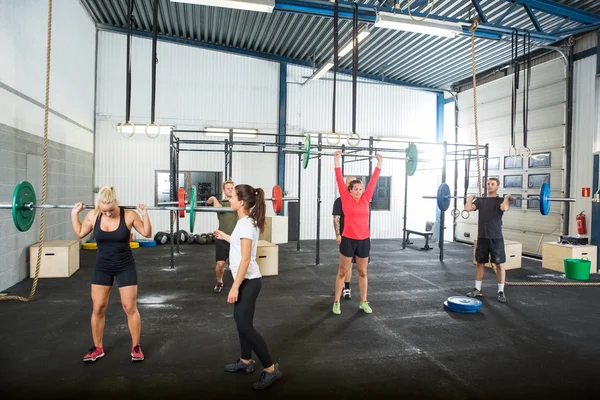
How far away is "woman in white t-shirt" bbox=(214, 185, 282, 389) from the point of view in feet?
6.55

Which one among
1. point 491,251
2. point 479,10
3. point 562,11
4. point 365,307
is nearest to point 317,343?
point 365,307

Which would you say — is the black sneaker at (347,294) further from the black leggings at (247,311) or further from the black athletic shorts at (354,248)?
the black leggings at (247,311)

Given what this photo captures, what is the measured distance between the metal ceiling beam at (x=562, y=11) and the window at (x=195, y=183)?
19.7 ft

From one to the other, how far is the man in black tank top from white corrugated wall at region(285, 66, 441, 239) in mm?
6310

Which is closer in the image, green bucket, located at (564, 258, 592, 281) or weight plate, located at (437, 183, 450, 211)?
weight plate, located at (437, 183, 450, 211)

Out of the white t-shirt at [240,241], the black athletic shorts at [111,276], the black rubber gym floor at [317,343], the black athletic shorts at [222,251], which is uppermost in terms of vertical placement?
the white t-shirt at [240,241]

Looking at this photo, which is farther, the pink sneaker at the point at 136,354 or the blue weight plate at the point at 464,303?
the blue weight plate at the point at 464,303

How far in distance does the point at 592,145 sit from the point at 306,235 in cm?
537

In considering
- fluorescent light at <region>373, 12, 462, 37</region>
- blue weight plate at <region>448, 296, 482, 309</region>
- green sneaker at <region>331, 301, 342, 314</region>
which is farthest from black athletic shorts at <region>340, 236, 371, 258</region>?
fluorescent light at <region>373, 12, 462, 37</region>

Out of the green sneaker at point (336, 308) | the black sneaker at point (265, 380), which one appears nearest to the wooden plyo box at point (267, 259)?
the green sneaker at point (336, 308)

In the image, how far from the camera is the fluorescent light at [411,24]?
13.8 ft

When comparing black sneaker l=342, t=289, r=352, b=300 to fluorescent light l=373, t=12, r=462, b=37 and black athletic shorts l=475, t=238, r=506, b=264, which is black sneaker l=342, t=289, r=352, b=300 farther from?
fluorescent light l=373, t=12, r=462, b=37

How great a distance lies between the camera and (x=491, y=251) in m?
3.80

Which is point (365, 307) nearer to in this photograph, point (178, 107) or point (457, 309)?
point (457, 309)
